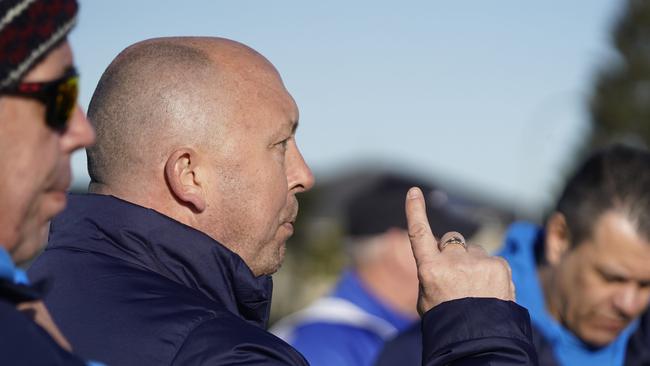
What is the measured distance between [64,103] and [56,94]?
0.09ft

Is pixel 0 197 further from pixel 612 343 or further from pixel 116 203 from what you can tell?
pixel 612 343

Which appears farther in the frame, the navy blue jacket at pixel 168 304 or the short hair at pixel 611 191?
the short hair at pixel 611 191

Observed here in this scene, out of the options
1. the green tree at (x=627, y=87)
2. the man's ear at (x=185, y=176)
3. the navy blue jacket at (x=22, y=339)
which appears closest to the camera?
the navy blue jacket at (x=22, y=339)

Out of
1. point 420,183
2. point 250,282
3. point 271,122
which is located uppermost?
point 420,183

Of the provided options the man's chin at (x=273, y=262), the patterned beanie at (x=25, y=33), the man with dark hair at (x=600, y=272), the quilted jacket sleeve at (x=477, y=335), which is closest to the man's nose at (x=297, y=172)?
the man's chin at (x=273, y=262)

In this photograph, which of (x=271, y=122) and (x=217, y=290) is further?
(x=271, y=122)

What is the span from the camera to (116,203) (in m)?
2.61

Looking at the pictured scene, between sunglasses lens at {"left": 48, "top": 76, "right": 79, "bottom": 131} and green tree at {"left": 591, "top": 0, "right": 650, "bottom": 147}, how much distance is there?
45.1 metres

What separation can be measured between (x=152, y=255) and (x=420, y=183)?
4.79 metres

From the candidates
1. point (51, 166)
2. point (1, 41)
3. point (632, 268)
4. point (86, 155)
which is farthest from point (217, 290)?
point (632, 268)

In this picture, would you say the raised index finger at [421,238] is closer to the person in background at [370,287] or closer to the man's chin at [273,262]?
the man's chin at [273,262]

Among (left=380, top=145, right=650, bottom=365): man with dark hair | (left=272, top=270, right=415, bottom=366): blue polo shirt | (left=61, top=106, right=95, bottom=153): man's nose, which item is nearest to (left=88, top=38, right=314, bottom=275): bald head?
(left=61, top=106, right=95, bottom=153): man's nose

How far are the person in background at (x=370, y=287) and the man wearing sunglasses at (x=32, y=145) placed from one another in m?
3.50

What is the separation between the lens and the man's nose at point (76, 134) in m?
1.74
